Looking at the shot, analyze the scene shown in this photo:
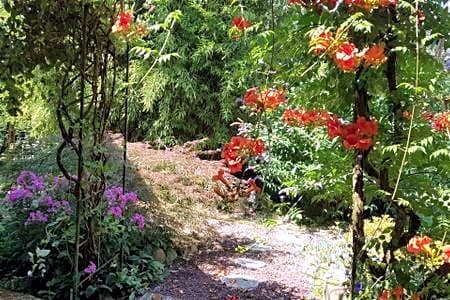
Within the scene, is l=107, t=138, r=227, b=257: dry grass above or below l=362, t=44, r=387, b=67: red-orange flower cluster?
below

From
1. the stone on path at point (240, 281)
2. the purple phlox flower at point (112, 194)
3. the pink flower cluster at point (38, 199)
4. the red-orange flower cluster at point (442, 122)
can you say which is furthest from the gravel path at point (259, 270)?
the red-orange flower cluster at point (442, 122)

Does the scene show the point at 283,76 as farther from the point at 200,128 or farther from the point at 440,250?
Answer: the point at 200,128

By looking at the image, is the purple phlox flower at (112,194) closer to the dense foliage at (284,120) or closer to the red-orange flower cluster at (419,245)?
the dense foliage at (284,120)

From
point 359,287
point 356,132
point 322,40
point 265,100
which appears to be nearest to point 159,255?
point 359,287

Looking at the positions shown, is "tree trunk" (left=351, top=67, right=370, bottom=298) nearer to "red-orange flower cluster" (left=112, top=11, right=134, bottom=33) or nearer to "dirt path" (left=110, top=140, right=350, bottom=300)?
"dirt path" (left=110, top=140, right=350, bottom=300)

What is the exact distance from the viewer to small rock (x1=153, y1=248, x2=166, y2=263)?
125 inches

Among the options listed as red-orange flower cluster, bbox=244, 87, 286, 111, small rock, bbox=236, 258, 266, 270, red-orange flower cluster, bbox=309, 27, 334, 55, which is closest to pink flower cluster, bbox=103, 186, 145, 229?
small rock, bbox=236, 258, 266, 270

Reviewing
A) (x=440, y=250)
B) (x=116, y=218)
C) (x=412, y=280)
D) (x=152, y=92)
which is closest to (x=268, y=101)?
(x=440, y=250)

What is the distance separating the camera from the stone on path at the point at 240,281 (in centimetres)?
293

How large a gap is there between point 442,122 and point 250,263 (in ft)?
6.43

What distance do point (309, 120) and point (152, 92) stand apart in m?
4.07

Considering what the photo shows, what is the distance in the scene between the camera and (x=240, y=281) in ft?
9.86

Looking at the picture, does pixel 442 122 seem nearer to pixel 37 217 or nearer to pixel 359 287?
pixel 359 287

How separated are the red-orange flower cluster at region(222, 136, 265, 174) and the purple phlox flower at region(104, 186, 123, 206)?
144cm
